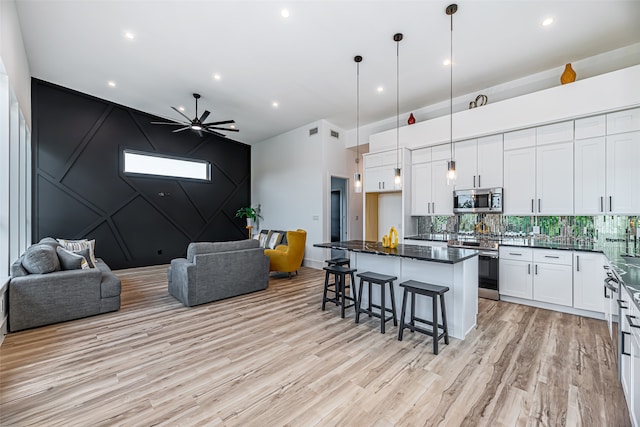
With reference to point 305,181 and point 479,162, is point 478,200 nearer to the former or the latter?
point 479,162

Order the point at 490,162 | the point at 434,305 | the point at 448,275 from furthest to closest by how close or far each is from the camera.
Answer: the point at 490,162 < the point at 448,275 < the point at 434,305

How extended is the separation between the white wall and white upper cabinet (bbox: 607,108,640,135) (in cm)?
483

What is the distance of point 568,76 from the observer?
3.80 meters

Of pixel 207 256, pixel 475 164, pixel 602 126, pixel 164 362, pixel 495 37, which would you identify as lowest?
pixel 164 362

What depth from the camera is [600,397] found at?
1.97 metres

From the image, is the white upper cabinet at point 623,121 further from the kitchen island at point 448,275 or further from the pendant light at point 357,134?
the pendant light at point 357,134

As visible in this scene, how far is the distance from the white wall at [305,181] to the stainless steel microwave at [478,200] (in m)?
2.94

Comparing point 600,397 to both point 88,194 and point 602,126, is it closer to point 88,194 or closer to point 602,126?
point 602,126

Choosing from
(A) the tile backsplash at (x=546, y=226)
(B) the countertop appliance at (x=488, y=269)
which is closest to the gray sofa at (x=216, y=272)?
(B) the countertop appliance at (x=488, y=269)

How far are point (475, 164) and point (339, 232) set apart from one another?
3.94 m

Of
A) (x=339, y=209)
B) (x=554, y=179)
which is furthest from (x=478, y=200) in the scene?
(x=339, y=209)

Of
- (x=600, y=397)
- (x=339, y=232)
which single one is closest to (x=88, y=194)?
(x=339, y=232)

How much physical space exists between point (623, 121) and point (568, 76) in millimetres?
926

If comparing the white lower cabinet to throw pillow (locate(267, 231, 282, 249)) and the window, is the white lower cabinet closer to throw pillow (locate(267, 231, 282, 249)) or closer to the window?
throw pillow (locate(267, 231, 282, 249))
